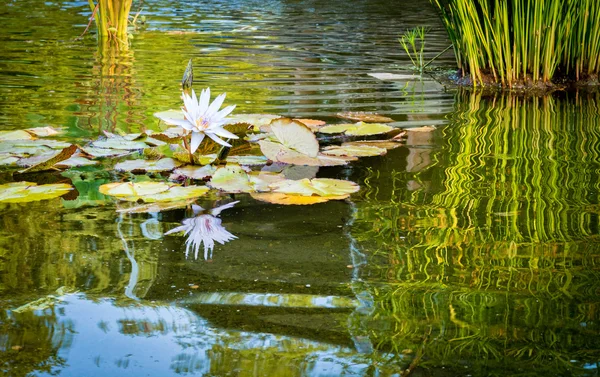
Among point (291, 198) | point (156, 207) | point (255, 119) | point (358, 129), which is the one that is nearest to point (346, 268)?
point (291, 198)

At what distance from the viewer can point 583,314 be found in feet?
4.32

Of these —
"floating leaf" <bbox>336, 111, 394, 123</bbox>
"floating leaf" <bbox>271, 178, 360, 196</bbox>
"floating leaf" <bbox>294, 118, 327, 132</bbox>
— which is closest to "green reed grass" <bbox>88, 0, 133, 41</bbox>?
"floating leaf" <bbox>336, 111, 394, 123</bbox>

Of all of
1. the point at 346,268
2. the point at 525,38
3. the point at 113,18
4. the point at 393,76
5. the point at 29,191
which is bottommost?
the point at 346,268

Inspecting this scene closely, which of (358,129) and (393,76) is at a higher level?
(393,76)

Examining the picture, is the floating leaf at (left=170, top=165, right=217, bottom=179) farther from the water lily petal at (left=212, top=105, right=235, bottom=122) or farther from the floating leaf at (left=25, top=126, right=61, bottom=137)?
the floating leaf at (left=25, top=126, right=61, bottom=137)

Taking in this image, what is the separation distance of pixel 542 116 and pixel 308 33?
3.66m

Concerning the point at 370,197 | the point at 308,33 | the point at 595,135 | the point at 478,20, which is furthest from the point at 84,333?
the point at 308,33

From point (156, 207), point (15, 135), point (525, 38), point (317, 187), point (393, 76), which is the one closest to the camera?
point (156, 207)

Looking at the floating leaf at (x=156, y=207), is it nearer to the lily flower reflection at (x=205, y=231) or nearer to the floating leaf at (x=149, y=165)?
the lily flower reflection at (x=205, y=231)

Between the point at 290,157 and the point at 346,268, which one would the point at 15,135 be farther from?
the point at 346,268

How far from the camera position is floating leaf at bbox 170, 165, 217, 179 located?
2166 millimetres

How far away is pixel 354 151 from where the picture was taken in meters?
2.46

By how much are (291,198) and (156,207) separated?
0.34 metres

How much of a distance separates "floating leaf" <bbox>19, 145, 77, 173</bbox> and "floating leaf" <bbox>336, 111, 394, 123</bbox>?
1182mm
